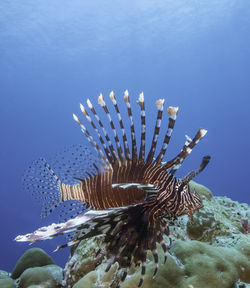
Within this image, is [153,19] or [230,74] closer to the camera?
[153,19]

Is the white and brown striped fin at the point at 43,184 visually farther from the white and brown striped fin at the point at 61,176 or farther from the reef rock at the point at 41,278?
the reef rock at the point at 41,278

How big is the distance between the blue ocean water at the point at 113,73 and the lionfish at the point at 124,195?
47.9ft

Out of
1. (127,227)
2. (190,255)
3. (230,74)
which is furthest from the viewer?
(230,74)

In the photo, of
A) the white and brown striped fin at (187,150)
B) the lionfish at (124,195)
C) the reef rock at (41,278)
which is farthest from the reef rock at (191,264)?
the reef rock at (41,278)

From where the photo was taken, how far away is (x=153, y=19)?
3075 centimetres

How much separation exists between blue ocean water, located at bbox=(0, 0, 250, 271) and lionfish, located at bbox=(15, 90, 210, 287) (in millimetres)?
14587

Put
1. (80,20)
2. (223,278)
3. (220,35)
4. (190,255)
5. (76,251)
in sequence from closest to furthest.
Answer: (223,278) → (190,255) → (76,251) → (80,20) → (220,35)

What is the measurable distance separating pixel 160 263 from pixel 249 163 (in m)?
64.4

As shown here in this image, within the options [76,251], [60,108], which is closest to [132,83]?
Answer: [60,108]

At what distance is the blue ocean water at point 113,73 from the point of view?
2848cm

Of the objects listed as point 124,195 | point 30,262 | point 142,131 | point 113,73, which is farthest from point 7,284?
point 113,73

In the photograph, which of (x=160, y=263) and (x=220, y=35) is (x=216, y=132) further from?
(x=160, y=263)

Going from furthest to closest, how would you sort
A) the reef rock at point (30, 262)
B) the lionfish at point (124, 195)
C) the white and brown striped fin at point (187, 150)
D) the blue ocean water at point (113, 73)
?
the blue ocean water at point (113, 73), the reef rock at point (30, 262), the white and brown striped fin at point (187, 150), the lionfish at point (124, 195)

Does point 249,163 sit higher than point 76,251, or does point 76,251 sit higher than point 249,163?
point 249,163
